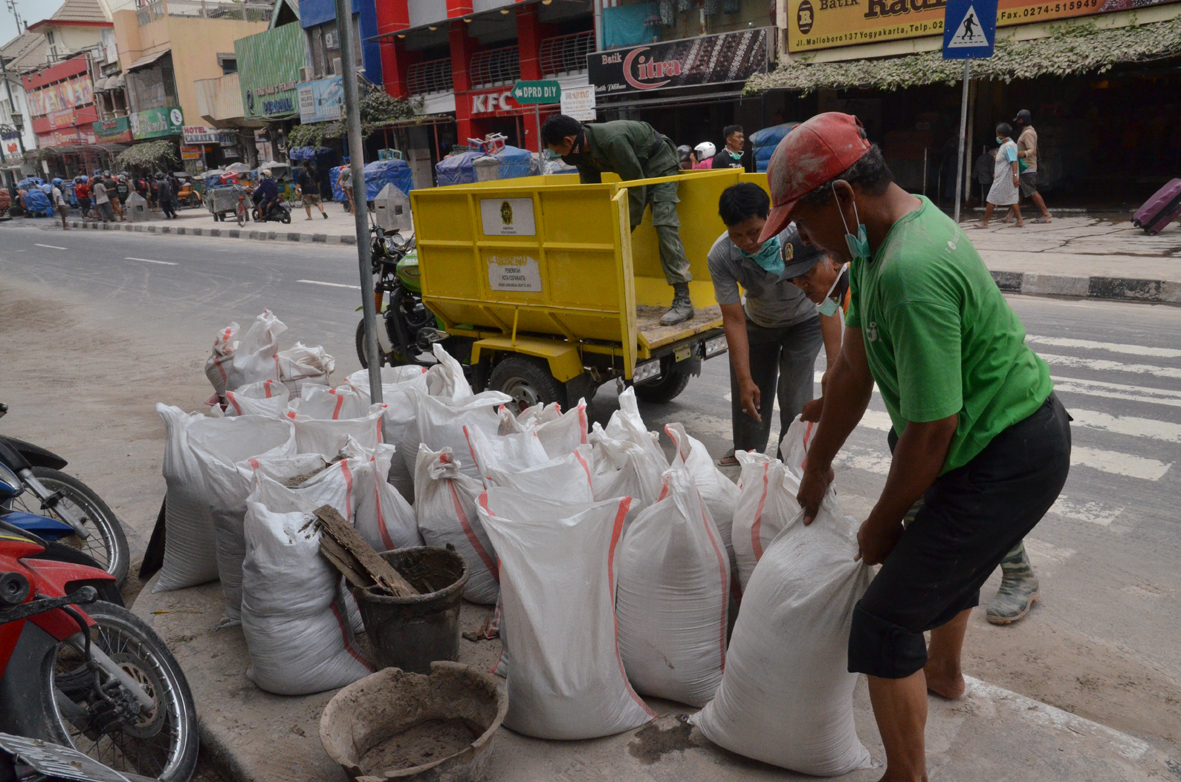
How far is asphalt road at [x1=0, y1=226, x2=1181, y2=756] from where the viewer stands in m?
2.99

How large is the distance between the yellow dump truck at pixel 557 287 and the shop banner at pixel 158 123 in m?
41.1

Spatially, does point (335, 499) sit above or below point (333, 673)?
above

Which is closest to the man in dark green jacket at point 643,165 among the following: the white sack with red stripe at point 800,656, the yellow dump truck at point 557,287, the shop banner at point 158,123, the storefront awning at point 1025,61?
the yellow dump truck at point 557,287

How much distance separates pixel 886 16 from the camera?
587 inches

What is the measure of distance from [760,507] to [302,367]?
3425 mm

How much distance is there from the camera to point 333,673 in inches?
107

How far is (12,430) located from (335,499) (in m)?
4.38

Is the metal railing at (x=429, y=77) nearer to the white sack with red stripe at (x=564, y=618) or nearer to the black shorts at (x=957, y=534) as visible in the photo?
the white sack with red stripe at (x=564, y=618)

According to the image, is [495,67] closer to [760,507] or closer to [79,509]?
[79,509]

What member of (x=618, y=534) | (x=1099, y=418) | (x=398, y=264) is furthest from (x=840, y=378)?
(x=398, y=264)

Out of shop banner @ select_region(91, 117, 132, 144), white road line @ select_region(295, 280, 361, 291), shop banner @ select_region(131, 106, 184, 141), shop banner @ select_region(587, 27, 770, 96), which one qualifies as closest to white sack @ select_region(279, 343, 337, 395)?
white road line @ select_region(295, 280, 361, 291)

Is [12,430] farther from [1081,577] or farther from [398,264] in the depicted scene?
[1081,577]

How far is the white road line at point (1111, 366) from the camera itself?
5.96 metres

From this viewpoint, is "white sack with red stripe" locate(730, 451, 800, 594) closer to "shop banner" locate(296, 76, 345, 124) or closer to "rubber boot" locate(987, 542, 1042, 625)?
"rubber boot" locate(987, 542, 1042, 625)
